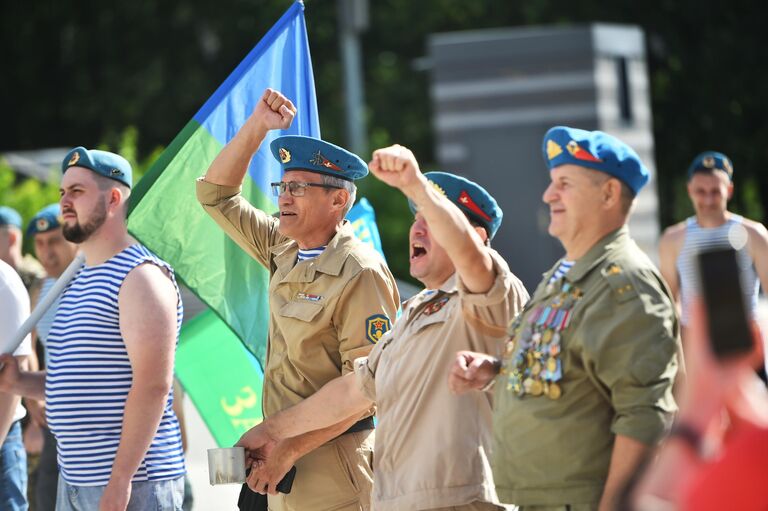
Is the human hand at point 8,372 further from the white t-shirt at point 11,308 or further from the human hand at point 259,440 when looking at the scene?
the human hand at point 259,440

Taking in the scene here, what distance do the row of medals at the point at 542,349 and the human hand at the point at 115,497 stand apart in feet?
5.18

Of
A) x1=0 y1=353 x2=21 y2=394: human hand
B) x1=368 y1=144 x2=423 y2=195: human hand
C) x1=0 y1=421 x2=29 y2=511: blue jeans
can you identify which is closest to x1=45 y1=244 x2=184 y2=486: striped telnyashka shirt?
x1=0 y1=353 x2=21 y2=394: human hand

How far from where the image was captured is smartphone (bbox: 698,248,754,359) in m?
2.13

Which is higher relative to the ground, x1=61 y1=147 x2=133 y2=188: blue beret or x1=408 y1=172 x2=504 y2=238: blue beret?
x1=61 y1=147 x2=133 y2=188: blue beret

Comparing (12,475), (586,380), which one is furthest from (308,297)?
(12,475)

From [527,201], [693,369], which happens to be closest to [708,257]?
[693,369]

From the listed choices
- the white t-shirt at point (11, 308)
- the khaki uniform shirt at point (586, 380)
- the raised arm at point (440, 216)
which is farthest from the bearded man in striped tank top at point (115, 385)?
the khaki uniform shirt at point (586, 380)

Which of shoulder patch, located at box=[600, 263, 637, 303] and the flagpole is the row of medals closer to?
shoulder patch, located at box=[600, 263, 637, 303]

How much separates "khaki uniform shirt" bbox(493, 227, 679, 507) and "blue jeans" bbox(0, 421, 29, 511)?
2.86m

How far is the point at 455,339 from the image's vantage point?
405cm

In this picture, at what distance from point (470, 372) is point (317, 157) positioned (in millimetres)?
1555

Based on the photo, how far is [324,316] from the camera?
4.66 metres

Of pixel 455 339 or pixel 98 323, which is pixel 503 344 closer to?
pixel 455 339

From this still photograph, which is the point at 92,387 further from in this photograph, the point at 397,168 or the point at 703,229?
the point at 703,229
